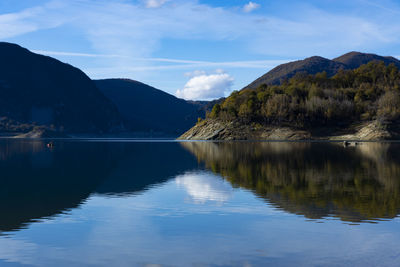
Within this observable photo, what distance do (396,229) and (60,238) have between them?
56.4 ft

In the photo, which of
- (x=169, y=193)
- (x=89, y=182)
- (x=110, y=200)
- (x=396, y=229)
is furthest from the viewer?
(x=89, y=182)

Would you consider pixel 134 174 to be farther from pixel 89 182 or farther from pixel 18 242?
pixel 18 242

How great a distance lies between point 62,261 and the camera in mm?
17328

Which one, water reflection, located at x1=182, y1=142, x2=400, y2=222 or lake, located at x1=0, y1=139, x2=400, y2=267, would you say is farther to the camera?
water reflection, located at x1=182, y1=142, x2=400, y2=222

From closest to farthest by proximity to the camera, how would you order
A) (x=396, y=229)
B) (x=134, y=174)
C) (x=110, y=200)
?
1. (x=396, y=229)
2. (x=110, y=200)
3. (x=134, y=174)

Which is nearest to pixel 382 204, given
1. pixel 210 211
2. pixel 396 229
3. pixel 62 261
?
pixel 396 229

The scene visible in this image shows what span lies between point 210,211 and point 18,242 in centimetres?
1238

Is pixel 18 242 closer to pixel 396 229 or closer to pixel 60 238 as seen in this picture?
pixel 60 238

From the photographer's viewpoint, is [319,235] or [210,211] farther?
[210,211]

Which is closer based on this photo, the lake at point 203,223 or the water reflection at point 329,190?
the lake at point 203,223

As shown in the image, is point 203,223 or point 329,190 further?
point 329,190

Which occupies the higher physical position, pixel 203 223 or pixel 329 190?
pixel 329 190

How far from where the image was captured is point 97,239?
20719 mm

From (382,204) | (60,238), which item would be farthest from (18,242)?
(382,204)
